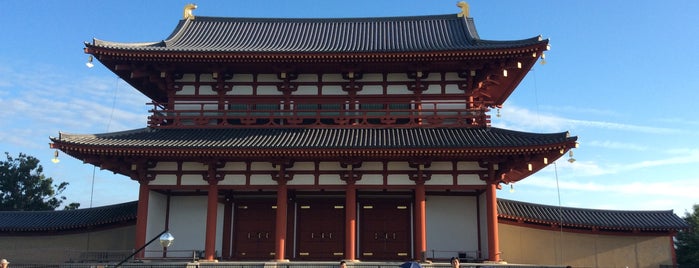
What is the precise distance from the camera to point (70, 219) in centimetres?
2680

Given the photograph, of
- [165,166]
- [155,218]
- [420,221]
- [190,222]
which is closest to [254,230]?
[190,222]

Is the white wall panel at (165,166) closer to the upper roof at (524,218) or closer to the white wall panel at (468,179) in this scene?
the upper roof at (524,218)

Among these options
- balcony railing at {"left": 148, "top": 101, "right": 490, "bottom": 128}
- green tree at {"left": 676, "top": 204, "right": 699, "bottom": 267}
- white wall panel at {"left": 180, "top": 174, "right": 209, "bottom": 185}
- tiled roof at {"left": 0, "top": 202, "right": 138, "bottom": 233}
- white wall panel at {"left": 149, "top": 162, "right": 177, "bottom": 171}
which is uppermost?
balcony railing at {"left": 148, "top": 101, "right": 490, "bottom": 128}

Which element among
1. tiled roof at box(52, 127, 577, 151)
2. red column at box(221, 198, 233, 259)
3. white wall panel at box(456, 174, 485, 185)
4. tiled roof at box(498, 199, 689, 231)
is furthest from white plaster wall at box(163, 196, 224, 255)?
tiled roof at box(498, 199, 689, 231)

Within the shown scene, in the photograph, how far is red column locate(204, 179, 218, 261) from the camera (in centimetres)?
2127

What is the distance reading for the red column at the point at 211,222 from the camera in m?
21.3

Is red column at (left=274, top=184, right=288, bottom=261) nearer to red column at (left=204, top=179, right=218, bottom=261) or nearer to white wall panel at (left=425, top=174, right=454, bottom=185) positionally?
red column at (left=204, top=179, right=218, bottom=261)

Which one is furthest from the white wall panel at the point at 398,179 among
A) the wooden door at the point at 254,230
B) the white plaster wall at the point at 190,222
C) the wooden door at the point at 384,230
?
the white plaster wall at the point at 190,222

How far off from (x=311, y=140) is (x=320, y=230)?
4584 mm

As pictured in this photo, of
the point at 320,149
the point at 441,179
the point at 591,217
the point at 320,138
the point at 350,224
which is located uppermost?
the point at 320,138

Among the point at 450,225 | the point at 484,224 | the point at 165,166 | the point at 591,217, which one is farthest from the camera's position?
the point at 591,217

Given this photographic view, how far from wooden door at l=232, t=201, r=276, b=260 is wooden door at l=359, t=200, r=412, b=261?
3.99 metres

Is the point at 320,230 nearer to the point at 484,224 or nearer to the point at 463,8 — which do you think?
the point at 484,224

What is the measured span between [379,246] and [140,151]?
1053 cm
